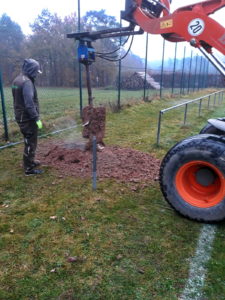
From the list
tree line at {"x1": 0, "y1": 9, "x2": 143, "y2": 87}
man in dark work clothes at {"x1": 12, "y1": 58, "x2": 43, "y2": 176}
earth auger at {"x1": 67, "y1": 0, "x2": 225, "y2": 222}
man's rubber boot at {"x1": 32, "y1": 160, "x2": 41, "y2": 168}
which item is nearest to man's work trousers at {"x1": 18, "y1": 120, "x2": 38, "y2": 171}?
man in dark work clothes at {"x1": 12, "y1": 58, "x2": 43, "y2": 176}

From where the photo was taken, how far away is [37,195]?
384cm

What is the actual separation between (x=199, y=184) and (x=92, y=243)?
1.48 metres

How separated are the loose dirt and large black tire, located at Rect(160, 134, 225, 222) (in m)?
Answer: 1.06

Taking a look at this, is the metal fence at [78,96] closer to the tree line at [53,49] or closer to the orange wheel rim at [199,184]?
the tree line at [53,49]

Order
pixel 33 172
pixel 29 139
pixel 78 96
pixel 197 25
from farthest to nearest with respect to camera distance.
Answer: pixel 78 96
pixel 33 172
pixel 29 139
pixel 197 25

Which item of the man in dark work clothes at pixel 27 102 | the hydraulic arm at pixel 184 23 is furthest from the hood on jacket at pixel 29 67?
the hydraulic arm at pixel 184 23

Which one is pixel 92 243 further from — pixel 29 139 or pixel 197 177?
pixel 29 139

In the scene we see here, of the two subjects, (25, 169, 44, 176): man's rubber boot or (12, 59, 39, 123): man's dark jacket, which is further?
(25, 169, 44, 176): man's rubber boot

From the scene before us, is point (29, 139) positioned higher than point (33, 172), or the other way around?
point (29, 139)

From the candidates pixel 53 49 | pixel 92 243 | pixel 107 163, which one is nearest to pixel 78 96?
pixel 53 49

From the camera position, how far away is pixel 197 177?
131 inches

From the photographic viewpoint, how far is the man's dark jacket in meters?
4.08

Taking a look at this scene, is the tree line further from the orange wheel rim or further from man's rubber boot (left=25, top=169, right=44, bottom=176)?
the orange wheel rim

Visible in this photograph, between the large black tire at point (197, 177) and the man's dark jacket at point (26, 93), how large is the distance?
7.12ft
